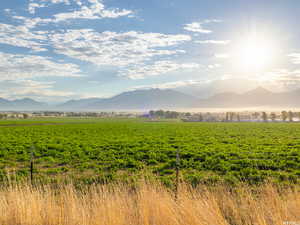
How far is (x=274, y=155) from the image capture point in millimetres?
15367

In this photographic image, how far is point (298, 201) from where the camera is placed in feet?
18.1

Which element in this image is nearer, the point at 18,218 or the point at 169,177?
the point at 18,218

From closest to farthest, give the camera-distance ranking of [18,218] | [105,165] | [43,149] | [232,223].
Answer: [18,218]
[232,223]
[105,165]
[43,149]

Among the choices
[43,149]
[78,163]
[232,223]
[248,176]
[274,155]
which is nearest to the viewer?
[232,223]

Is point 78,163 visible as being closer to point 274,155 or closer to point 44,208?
point 44,208

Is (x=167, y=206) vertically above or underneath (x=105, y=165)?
above

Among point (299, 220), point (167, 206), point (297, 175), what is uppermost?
point (167, 206)

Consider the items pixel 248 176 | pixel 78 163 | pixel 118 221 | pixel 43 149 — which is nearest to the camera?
pixel 118 221

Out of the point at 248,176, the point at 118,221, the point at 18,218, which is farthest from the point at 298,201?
the point at 18,218

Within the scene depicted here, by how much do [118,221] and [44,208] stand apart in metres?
2.10

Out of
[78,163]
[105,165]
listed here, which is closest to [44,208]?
[105,165]

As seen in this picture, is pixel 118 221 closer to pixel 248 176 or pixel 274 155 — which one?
pixel 248 176

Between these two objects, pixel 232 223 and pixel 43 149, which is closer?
pixel 232 223

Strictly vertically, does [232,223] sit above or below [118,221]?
below
